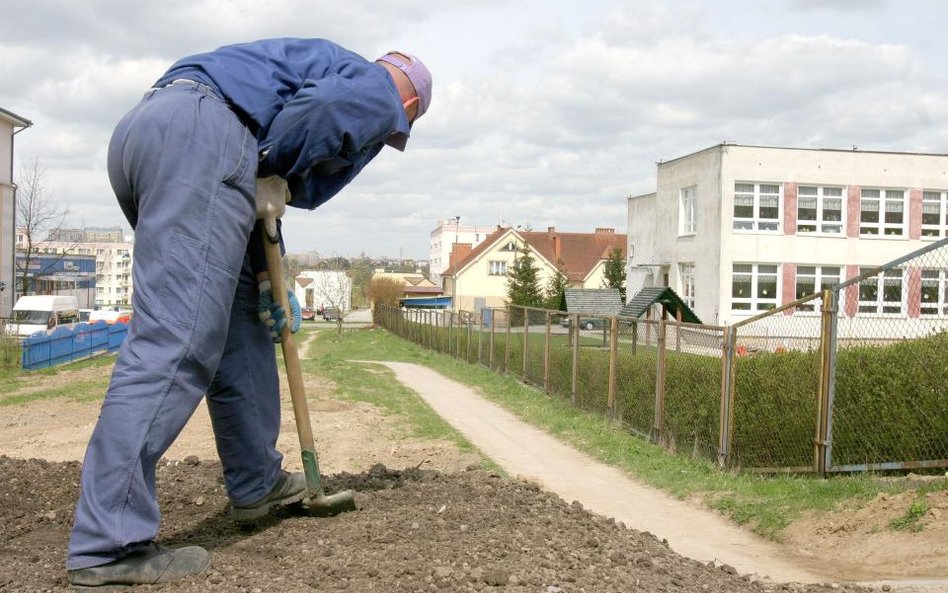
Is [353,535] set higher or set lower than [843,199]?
lower

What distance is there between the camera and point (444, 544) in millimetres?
3740

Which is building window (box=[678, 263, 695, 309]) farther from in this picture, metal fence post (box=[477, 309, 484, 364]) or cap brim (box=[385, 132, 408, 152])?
cap brim (box=[385, 132, 408, 152])

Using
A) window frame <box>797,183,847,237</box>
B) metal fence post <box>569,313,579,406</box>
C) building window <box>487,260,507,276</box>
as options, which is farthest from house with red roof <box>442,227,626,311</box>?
metal fence post <box>569,313,579,406</box>

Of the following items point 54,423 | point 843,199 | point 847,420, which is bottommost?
point 54,423

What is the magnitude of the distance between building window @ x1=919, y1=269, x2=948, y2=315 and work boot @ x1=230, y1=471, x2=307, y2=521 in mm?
6114

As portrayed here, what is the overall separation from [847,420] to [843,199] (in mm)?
37419

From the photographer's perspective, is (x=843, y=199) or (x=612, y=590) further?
(x=843, y=199)

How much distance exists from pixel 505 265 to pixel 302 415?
80813 millimetres

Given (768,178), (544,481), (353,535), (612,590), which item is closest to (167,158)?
(353,535)

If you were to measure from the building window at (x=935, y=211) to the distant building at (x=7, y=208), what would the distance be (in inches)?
1679

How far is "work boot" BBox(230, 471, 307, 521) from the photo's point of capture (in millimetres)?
4156

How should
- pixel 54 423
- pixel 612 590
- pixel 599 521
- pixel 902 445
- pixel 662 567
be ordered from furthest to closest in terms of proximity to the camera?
pixel 54 423 → pixel 902 445 → pixel 599 521 → pixel 662 567 → pixel 612 590

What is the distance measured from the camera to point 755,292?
1708 inches

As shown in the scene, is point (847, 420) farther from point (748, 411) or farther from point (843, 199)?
point (843, 199)
